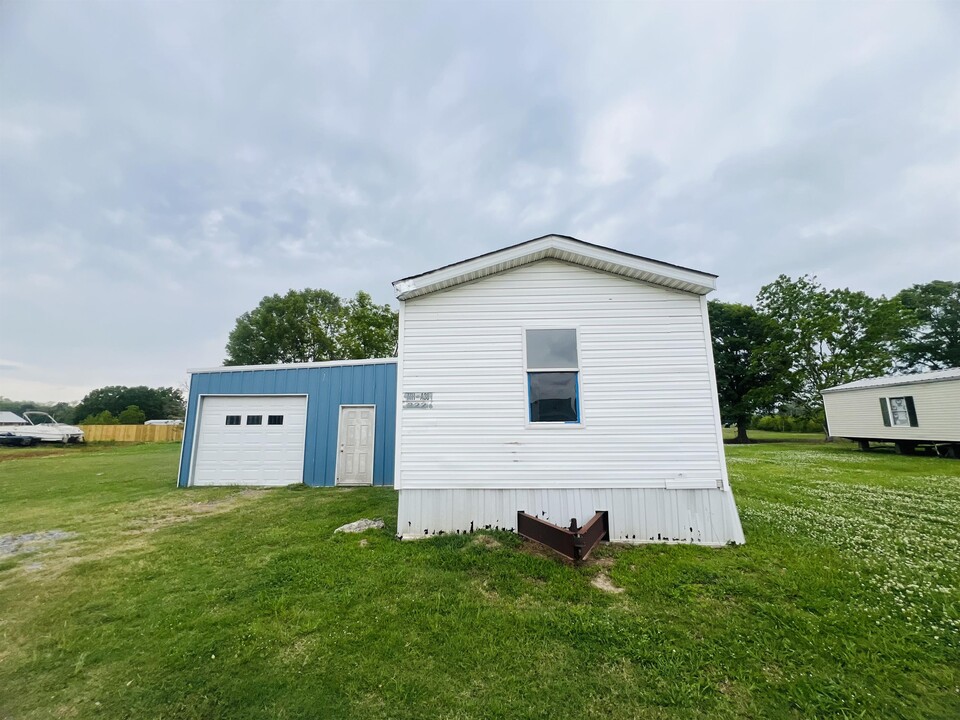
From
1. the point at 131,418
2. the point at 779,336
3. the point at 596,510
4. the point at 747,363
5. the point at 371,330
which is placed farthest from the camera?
the point at 131,418

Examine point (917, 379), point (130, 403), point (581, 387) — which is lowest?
point (581, 387)

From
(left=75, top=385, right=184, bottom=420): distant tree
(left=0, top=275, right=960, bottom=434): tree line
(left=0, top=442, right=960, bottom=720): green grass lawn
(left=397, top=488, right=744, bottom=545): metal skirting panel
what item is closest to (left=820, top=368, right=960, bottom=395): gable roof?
(left=0, top=275, right=960, bottom=434): tree line

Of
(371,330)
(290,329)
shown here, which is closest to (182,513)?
(371,330)

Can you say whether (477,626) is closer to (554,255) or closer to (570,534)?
(570,534)

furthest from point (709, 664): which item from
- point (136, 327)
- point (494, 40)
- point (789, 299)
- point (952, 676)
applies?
point (789, 299)

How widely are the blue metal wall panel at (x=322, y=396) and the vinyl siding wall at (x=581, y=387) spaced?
466cm

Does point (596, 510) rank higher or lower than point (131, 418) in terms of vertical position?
lower

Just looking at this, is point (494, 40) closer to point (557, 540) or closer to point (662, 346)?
point (662, 346)

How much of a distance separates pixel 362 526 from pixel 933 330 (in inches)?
1894

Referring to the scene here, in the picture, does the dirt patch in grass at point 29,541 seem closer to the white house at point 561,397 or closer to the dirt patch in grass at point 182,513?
the dirt patch in grass at point 182,513

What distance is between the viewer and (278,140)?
12648mm

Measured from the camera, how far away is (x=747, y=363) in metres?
29.6

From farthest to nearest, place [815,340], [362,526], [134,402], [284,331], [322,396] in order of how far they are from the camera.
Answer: [134,402]
[284,331]
[815,340]
[322,396]
[362,526]

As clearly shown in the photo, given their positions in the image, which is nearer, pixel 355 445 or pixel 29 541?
pixel 29 541
